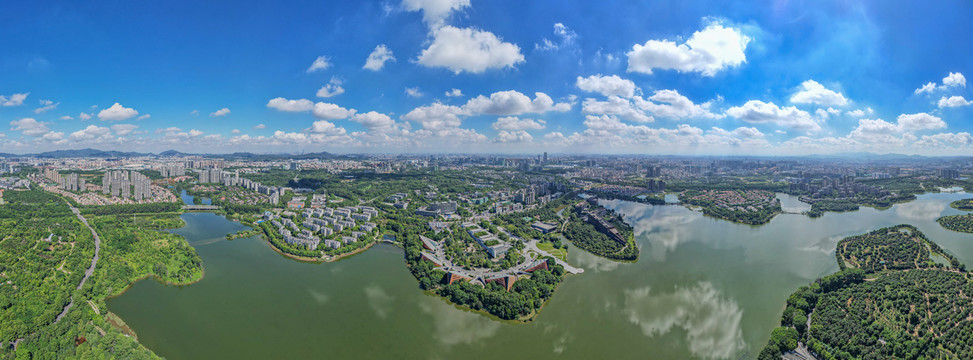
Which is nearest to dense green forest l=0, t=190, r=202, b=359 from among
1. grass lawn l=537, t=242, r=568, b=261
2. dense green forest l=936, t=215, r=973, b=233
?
grass lawn l=537, t=242, r=568, b=261

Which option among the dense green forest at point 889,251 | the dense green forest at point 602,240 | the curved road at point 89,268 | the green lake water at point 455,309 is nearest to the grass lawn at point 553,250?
the green lake water at point 455,309

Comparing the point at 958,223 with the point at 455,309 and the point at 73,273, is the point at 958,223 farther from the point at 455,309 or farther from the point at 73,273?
the point at 73,273

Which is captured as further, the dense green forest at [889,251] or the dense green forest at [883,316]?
the dense green forest at [889,251]

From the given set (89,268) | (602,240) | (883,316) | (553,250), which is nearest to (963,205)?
(883,316)

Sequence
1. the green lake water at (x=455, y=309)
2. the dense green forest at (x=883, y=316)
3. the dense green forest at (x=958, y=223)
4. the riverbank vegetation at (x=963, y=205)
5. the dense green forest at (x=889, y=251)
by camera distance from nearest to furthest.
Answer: the dense green forest at (x=883, y=316)
the green lake water at (x=455, y=309)
the dense green forest at (x=889, y=251)
the dense green forest at (x=958, y=223)
the riverbank vegetation at (x=963, y=205)

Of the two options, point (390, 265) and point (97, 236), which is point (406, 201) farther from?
point (97, 236)

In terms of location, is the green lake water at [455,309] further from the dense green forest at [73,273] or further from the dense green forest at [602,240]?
the dense green forest at [73,273]
